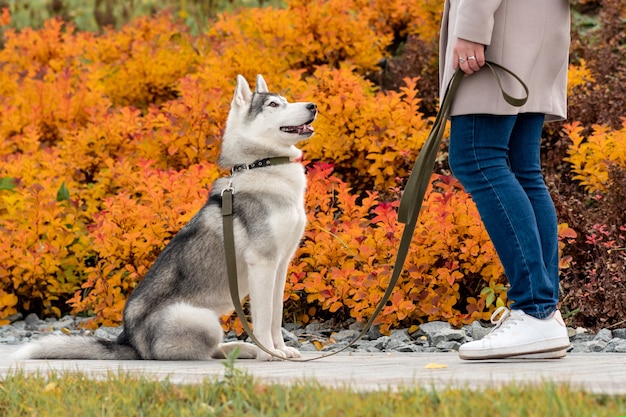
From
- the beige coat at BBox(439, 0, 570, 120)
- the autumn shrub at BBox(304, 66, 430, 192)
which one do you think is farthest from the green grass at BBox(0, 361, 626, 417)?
the autumn shrub at BBox(304, 66, 430, 192)

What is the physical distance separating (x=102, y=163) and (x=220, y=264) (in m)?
3.20

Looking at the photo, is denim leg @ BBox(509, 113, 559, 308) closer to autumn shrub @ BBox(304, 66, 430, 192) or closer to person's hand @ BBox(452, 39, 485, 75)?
person's hand @ BBox(452, 39, 485, 75)

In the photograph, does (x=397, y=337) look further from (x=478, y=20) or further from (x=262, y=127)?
(x=478, y=20)

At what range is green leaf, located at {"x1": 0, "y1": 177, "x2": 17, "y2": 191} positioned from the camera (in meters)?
6.27

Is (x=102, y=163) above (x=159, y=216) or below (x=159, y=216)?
above

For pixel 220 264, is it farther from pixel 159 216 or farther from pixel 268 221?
pixel 159 216

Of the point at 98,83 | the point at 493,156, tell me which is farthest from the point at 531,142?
the point at 98,83

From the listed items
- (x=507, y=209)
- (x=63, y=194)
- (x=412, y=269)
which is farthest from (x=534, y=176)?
(x=63, y=194)

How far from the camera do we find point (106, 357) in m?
4.08

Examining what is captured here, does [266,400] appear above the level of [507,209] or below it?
below

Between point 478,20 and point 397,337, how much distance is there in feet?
6.55

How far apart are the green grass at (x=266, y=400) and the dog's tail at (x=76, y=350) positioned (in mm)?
922

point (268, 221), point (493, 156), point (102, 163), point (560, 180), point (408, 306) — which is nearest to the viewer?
point (493, 156)

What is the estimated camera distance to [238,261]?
4.01 metres
